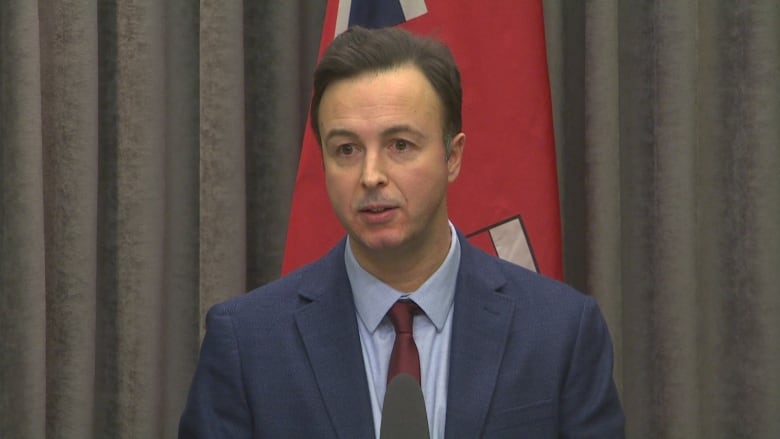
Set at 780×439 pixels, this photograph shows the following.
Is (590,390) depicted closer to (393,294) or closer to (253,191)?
(393,294)

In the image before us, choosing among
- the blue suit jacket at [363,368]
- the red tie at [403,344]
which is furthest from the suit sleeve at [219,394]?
the red tie at [403,344]

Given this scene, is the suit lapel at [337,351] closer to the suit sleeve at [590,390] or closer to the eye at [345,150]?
the eye at [345,150]

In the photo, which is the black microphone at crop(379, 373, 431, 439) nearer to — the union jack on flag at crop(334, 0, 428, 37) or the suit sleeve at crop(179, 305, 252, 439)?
the suit sleeve at crop(179, 305, 252, 439)

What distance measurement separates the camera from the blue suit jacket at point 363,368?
52.9 inches

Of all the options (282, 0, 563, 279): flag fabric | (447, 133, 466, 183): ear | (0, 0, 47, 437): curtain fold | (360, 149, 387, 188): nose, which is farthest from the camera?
(0, 0, 47, 437): curtain fold

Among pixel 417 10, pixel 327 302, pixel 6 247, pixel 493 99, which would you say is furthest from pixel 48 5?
pixel 327 302

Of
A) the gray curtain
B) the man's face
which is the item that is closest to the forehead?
the man's face

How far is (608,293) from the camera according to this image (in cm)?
236

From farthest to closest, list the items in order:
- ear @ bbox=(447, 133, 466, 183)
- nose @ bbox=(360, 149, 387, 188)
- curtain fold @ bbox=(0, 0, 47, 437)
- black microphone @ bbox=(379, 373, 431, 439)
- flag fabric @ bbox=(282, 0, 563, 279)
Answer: curtain fold @ bbox=(0, 0, 47, 437) → flag fabric @ bbox=(282, 0, 563, 279) → ear @ bbox=(447, 133, 466, 183) → nose @ bbox=(360, 149, 387, 188) → black microphone @ bbox=(379, 373, 431, 439)

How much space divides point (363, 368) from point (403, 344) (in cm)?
6

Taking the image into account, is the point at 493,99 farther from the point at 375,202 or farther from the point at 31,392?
the point at 31,392

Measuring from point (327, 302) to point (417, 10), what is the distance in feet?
2.79

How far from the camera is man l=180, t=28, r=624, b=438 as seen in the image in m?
1.35

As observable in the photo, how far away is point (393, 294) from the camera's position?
141cm
